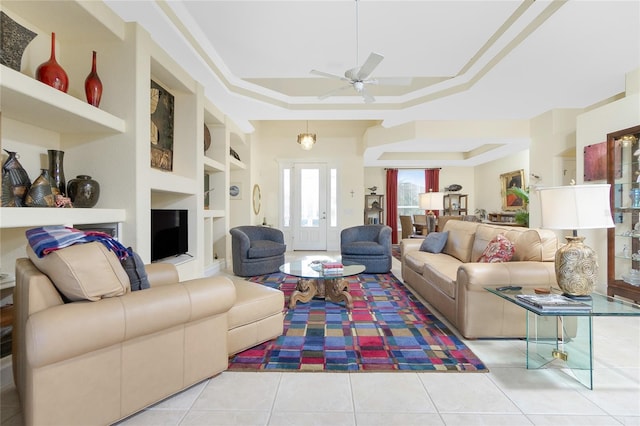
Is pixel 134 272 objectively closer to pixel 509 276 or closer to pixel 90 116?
pixel 90 116

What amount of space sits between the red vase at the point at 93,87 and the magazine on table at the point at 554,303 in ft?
11.8

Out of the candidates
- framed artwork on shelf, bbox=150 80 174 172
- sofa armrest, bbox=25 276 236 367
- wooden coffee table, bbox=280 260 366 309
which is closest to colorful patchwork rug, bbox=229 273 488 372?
wooden coffee table, bbox=280 260 366 309

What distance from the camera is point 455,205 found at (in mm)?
9062

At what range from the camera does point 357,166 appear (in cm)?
736

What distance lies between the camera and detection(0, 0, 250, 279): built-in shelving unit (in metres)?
2.02

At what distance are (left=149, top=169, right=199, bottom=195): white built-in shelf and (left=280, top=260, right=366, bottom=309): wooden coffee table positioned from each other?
1.52m

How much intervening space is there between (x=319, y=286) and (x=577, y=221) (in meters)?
2.39

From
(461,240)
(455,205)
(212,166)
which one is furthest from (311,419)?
(455,205)

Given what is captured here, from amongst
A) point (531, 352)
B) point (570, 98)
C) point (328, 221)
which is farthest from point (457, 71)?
point (328, 221)

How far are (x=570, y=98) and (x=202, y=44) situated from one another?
520 centimetres

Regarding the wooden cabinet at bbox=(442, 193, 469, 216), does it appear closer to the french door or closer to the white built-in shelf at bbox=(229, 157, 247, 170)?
the french door

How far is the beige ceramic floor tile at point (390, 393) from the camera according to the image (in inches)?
64.2

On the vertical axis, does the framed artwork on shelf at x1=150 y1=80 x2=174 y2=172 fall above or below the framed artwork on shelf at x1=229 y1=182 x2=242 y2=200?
above

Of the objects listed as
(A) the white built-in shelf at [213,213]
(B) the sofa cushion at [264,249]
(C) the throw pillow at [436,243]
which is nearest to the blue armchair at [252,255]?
(B) the sofa cushion at [264,249]
